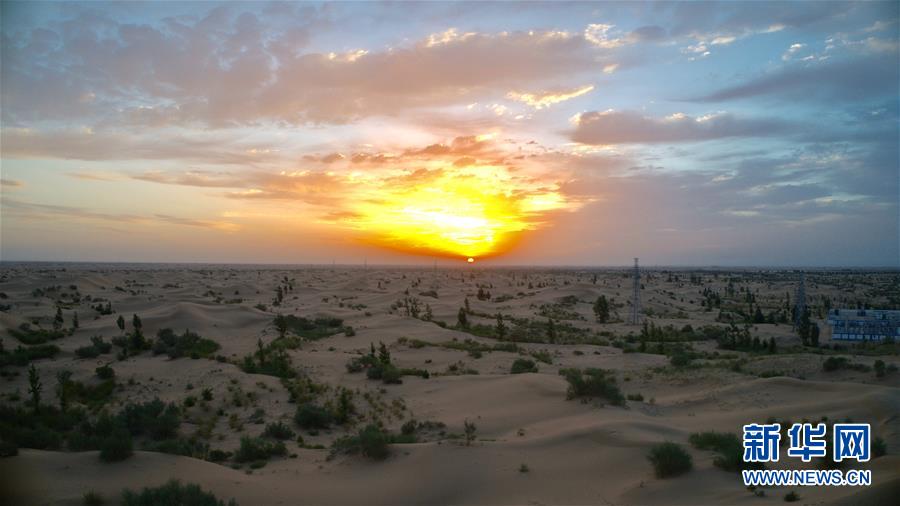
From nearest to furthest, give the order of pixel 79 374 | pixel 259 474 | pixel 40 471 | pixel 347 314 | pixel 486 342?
pixel 40 471
pixel 259 474
pixel 79 374
pixel 486 342
pixel 347 314

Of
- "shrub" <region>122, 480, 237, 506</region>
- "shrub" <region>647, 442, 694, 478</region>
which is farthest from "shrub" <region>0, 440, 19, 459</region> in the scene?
"shrub" <region>647, 442, 694, 478</region>

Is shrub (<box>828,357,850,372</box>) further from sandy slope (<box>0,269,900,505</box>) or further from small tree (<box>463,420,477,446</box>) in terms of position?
small tree (<box>463,420,477,446</box>)

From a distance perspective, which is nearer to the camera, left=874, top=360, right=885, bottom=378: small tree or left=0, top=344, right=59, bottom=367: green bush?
left=874, top=360, right=885, bottom=378: small tree

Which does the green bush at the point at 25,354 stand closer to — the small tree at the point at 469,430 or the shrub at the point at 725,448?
the small tree at the point at 469,430

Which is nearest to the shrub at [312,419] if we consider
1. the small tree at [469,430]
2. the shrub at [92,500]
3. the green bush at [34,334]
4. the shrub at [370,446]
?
the shrub at [370,446]

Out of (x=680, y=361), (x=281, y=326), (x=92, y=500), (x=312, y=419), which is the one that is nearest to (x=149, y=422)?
(x=312, y=419)

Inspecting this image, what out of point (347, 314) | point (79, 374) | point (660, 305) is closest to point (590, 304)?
point (660, 305)

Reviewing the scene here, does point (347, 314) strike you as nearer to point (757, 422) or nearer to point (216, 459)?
point (216, 459)
